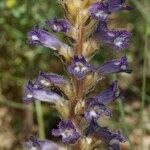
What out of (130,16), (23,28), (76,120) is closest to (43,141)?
(76,120)

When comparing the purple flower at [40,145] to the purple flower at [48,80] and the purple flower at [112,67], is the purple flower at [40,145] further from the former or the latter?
the purple flower at [112,67]

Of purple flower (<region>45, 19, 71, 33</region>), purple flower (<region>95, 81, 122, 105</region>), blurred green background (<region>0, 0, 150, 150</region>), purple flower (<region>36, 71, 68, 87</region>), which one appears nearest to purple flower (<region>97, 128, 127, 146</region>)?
purple flower (<region>95, 81, 122, 105</region>)

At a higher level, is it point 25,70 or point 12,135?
point 25,70

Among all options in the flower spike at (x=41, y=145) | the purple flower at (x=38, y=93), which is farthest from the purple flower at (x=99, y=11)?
the flower spike at (x=41, y=145)

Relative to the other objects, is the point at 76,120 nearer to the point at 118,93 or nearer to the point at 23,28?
the point at 118,93

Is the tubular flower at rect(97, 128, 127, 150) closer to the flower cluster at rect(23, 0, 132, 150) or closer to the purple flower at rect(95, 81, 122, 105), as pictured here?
the flower cluster at rect(23, 0, 132, 150)

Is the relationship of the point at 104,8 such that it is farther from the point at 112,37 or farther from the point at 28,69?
the point at 28,69

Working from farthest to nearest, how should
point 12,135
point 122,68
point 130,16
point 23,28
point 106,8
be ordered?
point 130,16, point 12,135, point 23,28, point 122,68, point 106,8
